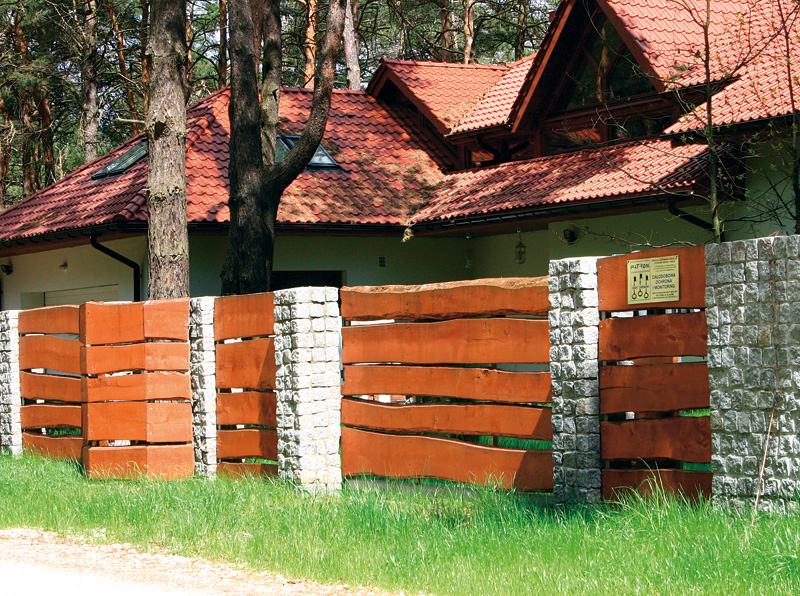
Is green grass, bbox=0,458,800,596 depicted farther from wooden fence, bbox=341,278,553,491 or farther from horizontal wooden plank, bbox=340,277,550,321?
horizontal wooden plank, bbox=340,277,550,321

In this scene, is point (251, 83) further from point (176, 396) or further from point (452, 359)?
point (452, 359)

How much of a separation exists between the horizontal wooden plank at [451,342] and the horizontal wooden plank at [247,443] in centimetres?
115

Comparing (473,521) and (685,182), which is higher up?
(685,182)

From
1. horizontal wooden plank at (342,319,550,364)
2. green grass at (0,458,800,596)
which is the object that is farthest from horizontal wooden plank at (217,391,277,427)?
horizontal wooden plank at (342,319,550,364)

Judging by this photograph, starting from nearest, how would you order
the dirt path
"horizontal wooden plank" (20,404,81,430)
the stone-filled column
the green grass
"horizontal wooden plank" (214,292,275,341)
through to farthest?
1. the green grass
2. the dirt path
3. "horizontal wooden plank" (214,292,275,341)
4. the stone-filled column
5. "horizontal wooden plank" (20,404,81,430)

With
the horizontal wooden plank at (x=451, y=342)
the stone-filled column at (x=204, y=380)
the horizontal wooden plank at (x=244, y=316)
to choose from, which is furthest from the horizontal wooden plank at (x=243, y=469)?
the horizontal wooden plank at (x=451, y=342)

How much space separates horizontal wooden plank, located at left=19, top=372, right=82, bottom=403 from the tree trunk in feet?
4.59

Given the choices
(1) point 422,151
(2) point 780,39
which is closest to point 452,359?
(2) point 780,39

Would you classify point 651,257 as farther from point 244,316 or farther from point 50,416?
point 50,416

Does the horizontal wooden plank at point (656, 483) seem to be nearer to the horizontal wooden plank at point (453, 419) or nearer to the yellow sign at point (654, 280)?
the horizontal wooden plank at point (453, 419)

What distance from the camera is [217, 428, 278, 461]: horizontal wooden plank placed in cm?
898

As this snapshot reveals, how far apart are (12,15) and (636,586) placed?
1110 inches

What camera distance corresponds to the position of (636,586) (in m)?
4.91

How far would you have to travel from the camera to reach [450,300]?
773 centimetres
